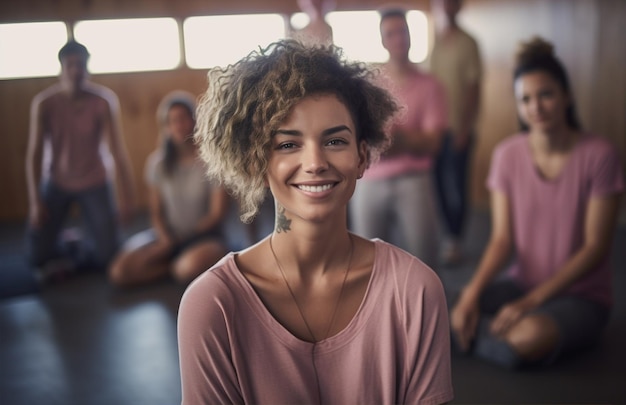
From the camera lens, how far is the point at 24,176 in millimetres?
5652

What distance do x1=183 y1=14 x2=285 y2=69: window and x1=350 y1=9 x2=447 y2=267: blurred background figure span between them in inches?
127

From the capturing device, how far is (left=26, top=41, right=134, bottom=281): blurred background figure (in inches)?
156

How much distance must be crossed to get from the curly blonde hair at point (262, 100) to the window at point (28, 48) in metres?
4.82

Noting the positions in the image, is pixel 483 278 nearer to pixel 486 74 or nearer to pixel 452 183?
pixel 452 183

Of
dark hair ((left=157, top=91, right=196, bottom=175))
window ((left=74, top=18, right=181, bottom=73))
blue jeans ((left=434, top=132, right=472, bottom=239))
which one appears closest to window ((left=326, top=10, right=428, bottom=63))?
window ((left=74, top=18, right=181, bottom=73))

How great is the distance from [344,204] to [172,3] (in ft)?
16.6

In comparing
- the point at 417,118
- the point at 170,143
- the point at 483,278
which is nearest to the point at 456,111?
the point at 417,118

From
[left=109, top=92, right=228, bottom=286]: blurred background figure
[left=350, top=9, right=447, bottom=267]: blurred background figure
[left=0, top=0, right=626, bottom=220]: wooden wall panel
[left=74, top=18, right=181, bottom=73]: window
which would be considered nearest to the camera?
[left=350, top=9, right=447, bottom=267]: blurred background figure

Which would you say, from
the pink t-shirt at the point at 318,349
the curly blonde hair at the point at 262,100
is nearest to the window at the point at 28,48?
the curly blonde hair at the point at 262,100

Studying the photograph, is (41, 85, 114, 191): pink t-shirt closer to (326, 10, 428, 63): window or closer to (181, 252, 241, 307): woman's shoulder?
Answer: (326, 10, 428, 63): window

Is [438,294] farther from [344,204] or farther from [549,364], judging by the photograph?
[549,364]

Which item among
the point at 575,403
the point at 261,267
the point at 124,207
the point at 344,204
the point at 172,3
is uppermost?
the point at 172,3

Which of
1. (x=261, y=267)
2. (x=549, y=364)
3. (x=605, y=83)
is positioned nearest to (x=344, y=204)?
(x=261, y=267)

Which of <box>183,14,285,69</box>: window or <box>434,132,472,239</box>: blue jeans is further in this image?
<box>183,14,285,69</box>: window
